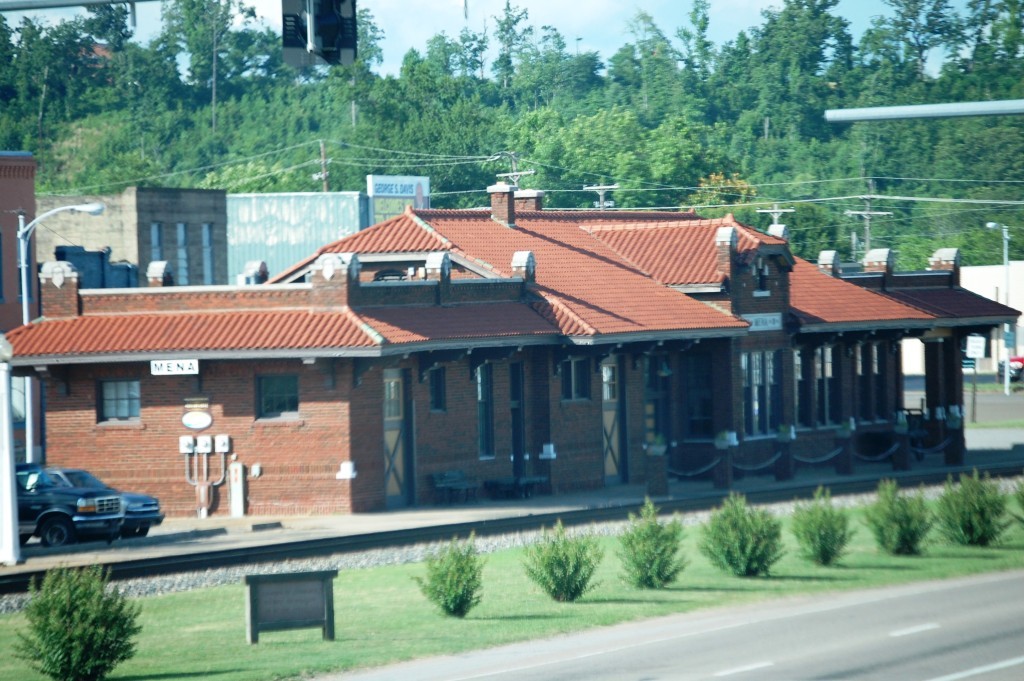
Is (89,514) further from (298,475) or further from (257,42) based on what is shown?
(257,42)

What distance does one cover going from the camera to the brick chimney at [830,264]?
159ft

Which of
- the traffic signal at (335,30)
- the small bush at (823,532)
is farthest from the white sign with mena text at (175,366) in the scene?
the traffic signal at (335,30)

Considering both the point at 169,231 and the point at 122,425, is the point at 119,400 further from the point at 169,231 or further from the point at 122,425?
the point at 169,231

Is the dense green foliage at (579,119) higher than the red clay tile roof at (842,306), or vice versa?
Answer: the dense green foliage at (579,119)

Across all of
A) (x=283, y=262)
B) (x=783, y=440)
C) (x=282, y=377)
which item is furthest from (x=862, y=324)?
(x=283, y=262)

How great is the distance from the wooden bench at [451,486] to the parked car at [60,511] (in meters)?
7.65

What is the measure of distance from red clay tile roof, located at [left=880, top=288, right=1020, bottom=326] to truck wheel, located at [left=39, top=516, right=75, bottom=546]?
26.3 meters

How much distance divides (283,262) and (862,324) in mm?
31363

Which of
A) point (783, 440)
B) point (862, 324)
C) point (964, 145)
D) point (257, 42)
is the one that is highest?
point (257, 42)

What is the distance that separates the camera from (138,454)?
113 ft

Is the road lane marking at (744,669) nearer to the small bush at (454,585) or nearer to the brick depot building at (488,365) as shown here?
the small bush at (454,585)

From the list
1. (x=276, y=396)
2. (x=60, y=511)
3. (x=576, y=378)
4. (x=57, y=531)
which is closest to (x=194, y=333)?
(x=276, y=396)

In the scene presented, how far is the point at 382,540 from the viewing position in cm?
2792

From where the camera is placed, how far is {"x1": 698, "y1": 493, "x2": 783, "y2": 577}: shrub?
76.1 feet
